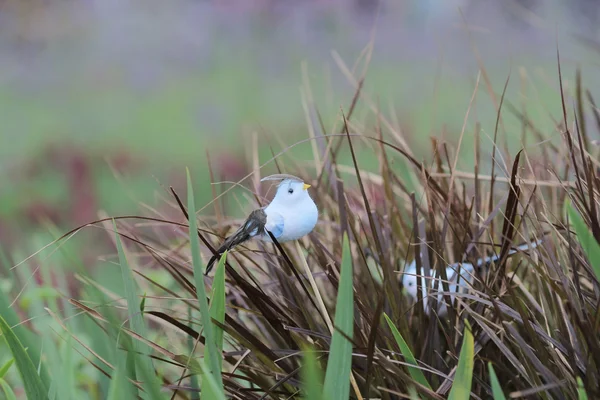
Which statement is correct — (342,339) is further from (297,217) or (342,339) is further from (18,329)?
(18,329)

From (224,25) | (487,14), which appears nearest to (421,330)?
(487,14)

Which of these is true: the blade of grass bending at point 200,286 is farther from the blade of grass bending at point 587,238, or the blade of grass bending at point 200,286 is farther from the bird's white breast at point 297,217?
the blade of grass bending at point 587,238

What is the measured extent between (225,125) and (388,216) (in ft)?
10.4

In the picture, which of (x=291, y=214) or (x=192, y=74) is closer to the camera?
(x=291, y=214)

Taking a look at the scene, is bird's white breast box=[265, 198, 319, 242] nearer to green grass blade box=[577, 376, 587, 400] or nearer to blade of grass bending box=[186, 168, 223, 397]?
blade of grass bending box=[186, 168, 223, 397]

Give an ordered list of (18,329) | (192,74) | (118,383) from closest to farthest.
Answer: (118,383) → (18,329) → (192,74)

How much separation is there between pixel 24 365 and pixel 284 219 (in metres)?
0.18

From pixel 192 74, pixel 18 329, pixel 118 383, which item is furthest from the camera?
pixel 192 74

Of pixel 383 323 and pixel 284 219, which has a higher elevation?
pixel 284 219

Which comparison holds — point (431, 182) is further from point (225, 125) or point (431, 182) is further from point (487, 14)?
point (487, 14)

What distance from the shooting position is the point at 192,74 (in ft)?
15.8

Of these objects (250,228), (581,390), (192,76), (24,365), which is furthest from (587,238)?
(192,76)

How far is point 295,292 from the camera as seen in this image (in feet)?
1.65

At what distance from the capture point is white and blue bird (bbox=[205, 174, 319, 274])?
0.43 metres
